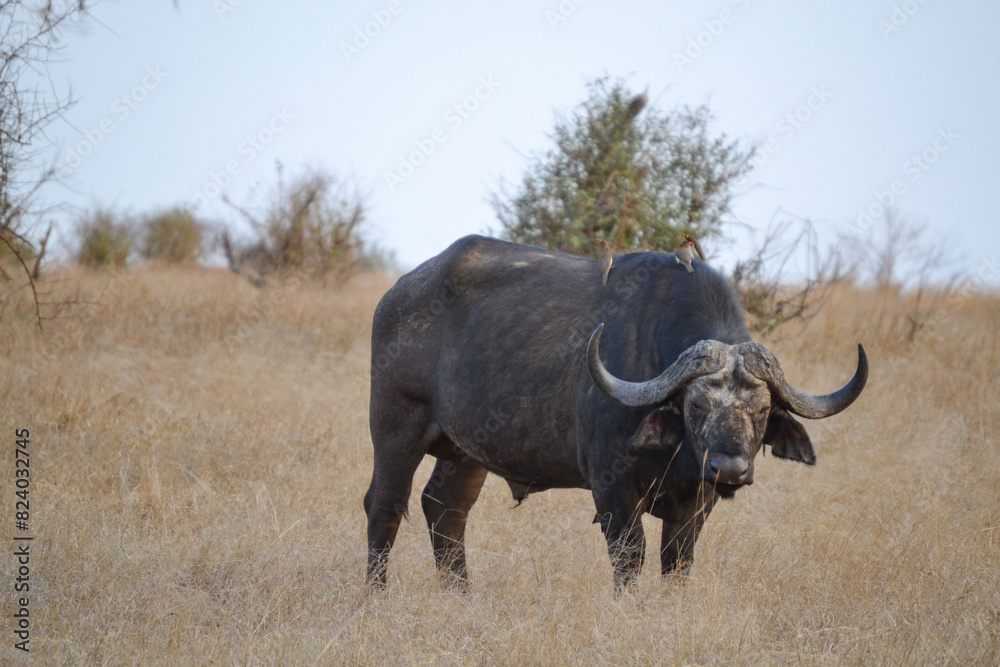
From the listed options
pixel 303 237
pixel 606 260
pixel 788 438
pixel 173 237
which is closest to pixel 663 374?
pixel 788 438

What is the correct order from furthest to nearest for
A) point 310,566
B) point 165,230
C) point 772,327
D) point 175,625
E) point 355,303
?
point 165,230 → point 355,303 → point 772,327 → point 310,566 → point 175,625

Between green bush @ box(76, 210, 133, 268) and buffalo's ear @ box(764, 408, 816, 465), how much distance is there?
48.9 feet

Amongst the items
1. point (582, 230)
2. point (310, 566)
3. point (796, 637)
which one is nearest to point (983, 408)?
point (582, 230)

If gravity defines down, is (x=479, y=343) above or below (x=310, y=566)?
above

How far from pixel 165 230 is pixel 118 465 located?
62.7ft

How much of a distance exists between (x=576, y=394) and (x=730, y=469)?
1100mm

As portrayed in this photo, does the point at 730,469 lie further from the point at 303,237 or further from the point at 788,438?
the point at 303,237

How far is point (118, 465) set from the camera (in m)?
6.09

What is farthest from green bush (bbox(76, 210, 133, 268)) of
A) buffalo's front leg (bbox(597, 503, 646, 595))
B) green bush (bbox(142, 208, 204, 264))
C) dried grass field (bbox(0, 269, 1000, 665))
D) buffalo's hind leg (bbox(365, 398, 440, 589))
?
buffalo's front leg (bbox(597, 503, 646, 595))

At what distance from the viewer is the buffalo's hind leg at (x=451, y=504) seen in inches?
201

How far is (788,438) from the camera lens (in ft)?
13.0

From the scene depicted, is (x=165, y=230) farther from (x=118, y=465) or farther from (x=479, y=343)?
(x=479, y=343)

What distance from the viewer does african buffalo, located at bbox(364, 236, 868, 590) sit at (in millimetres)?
3803

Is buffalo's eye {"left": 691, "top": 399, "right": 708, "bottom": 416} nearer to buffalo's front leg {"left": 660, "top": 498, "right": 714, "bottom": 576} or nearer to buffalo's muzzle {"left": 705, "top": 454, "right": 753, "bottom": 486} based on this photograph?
buffalo's muzzle {"left": 705, "top": 454, "right": 753, "bottom": 486}
